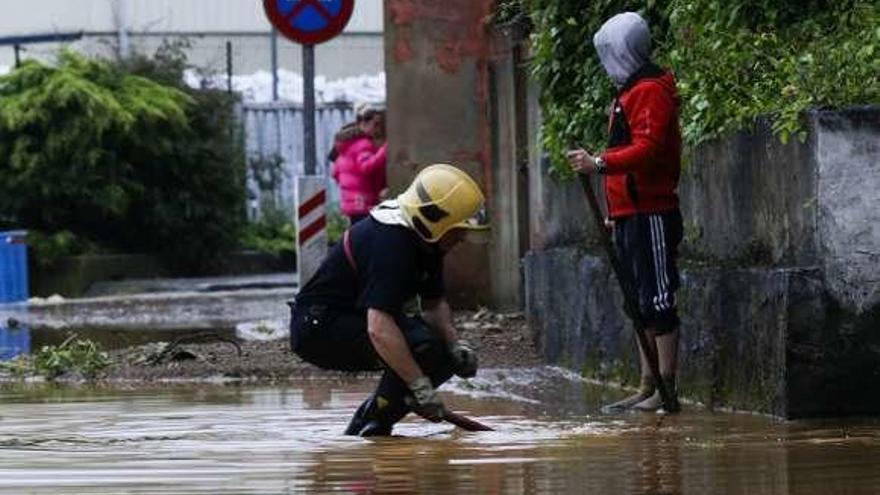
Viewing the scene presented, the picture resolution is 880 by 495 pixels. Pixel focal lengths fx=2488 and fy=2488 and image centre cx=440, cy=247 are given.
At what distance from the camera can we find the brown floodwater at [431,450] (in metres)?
8.11

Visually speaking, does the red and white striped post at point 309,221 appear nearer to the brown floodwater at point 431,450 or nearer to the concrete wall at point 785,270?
the brown floodwater at point 431,450

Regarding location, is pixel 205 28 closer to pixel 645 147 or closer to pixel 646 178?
pixel 646 178

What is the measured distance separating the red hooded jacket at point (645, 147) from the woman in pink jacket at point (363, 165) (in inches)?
311

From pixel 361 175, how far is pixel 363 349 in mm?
9173

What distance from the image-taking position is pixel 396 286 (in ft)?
31.9

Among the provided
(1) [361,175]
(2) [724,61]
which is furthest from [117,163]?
(2) [724,61]

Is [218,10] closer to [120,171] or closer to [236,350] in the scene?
[120,171]

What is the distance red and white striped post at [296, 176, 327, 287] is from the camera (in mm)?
17000

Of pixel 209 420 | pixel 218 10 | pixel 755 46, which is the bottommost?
pixel 209 420

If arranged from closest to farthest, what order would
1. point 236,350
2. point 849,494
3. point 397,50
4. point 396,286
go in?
point 849,494
point 396,286
point 236,350
point 397,50

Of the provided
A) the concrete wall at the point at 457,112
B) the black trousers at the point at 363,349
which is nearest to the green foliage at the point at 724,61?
the black trousers at the point at 363,349

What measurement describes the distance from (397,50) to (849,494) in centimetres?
1114

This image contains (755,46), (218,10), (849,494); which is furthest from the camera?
(218,10)

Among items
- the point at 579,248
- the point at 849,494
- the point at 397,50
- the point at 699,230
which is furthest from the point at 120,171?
the point at 849,494
